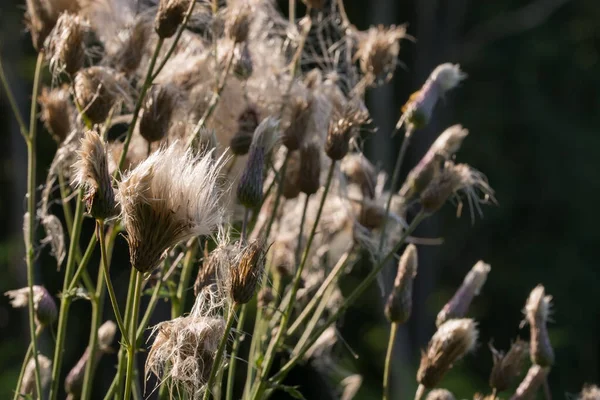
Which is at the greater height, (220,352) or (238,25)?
(238,25)

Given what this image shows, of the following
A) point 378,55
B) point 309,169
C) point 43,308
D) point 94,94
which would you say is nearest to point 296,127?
point 309,169

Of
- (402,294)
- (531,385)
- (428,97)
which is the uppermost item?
(428,97)

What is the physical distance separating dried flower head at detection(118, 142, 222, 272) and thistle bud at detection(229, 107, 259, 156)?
40cm

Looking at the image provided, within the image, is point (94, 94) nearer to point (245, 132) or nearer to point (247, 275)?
point (245, 132)

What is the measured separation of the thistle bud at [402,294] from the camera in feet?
4.34

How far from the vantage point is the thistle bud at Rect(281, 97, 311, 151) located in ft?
4.46

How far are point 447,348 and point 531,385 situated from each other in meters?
0.17

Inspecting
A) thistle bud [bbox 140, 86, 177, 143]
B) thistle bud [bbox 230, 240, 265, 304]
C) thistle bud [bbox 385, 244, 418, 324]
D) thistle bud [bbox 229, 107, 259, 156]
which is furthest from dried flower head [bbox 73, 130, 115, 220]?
thistle bud [bbox 385, 244, 418, 324]

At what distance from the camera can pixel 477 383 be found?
8.14 metres

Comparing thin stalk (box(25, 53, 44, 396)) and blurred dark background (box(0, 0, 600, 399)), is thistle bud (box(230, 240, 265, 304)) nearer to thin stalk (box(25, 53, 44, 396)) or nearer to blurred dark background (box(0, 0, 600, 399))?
thin stalk (box(25, 53, 44, 396))

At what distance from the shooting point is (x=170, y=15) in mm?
1197

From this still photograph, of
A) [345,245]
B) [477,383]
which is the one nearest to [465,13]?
[477,383]

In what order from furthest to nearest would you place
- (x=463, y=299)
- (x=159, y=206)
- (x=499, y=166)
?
(x=499, y=166) < (x=463, y=299) < (x=159, y=206)

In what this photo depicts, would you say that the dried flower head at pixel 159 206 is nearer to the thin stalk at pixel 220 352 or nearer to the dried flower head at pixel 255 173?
the thin stalk at pixel 220 352
